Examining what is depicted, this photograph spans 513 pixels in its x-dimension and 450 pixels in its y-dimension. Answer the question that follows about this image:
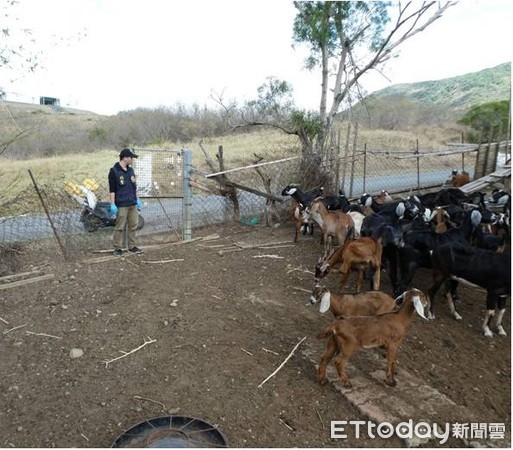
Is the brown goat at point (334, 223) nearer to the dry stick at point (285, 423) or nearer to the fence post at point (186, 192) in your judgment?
the fence post at point (186, 192)

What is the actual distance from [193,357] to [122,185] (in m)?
3.69

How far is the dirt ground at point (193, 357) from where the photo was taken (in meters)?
3.61

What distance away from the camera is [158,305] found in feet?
18.6

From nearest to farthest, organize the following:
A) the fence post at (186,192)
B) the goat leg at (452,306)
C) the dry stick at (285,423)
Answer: the dry stick at (285,423), the goat leg at (452,306), the fence post at (186,192)

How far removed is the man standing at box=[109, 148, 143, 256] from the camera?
287 inches

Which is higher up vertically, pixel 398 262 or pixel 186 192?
pixel 186 192

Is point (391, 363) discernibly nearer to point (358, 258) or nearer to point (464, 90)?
point (358, 258)

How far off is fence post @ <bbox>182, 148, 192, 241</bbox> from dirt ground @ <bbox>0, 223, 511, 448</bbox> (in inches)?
60.8

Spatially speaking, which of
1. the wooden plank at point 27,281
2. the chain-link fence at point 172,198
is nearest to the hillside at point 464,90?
the chain-link fence at point 172,198

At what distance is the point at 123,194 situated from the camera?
24.1ft

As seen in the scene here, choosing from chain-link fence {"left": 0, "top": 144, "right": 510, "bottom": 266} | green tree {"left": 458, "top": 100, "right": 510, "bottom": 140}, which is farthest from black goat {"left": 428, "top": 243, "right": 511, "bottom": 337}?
green tree {"left": 458, "top": 100, "right": 510, "bottom": 140}

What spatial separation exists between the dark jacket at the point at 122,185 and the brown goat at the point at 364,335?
441cm

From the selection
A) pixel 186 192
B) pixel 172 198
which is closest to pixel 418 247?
pixel 186 192

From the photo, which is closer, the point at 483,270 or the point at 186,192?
the point at 483,270
